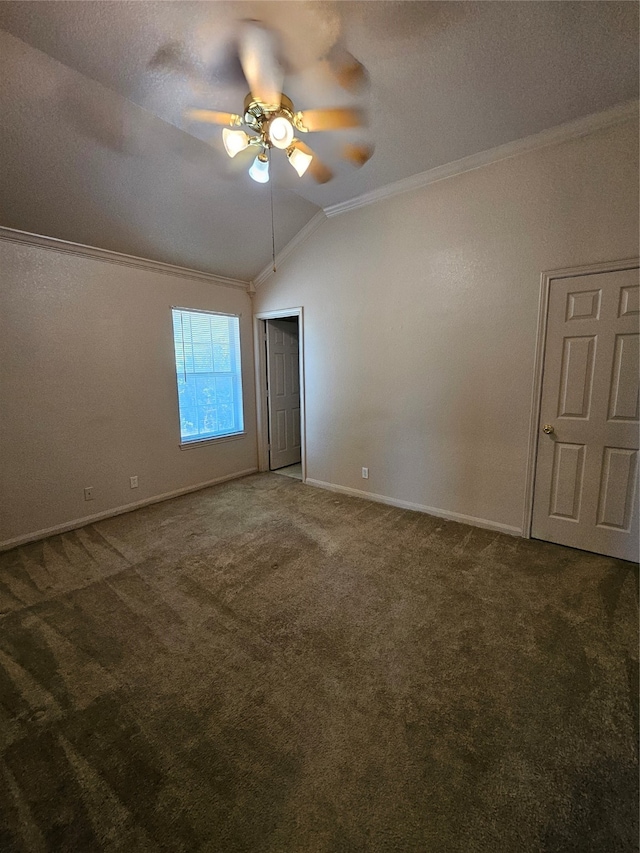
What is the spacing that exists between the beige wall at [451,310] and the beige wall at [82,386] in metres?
1.65

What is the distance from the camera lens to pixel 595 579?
7.64 feet

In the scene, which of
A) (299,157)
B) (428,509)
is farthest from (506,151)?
(428,509)

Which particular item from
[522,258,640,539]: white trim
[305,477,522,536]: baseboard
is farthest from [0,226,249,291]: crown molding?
[522,258,640,539]: white trim

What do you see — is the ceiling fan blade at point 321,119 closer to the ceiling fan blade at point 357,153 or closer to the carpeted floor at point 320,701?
the ceiling fan blade at point 357,153

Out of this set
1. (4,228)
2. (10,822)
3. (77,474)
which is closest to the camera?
(10,822)

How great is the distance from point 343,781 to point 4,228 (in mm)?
3944

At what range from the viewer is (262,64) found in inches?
67.6

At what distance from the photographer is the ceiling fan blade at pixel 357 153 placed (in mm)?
2199

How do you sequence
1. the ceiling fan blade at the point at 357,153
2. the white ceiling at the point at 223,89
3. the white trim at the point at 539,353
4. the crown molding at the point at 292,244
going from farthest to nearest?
the crown molding at the point at 292,244, the white trim at the point at 539,353, the ceiling fan blade at the point at 357,153, the white ceiling at the point at 223,89

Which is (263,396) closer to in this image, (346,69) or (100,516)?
Result: (100,516)

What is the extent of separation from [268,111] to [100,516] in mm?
3468

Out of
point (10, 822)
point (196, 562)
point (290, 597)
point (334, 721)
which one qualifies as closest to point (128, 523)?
point (196, 562)

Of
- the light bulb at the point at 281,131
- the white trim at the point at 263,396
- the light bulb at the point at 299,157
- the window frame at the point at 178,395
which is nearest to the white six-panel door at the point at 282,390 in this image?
the white trim at the point at 263,396

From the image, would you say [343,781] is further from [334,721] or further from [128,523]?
[128,523]
